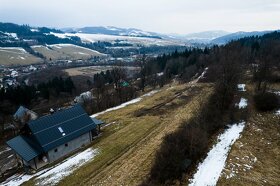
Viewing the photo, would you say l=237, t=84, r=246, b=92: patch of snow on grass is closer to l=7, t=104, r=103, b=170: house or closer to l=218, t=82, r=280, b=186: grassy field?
l=218, t=82, r=280, b=186: grassy field

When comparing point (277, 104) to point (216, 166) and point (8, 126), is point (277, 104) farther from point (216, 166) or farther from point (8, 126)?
point (8, 126)

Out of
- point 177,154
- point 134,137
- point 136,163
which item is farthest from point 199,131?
point 134,137

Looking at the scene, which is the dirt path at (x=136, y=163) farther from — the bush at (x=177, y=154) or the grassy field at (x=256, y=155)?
the grassy field at (x=256, y=155)

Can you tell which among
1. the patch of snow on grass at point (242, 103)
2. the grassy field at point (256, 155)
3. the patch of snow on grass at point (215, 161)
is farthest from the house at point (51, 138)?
the patch of snow on grass at point (242, 103)

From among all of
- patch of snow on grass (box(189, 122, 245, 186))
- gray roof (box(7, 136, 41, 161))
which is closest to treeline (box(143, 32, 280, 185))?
patch of snow on grass (box(189, 122, 245, 186))

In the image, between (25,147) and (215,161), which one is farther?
(25,147)

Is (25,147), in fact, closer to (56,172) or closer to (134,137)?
(56,172)

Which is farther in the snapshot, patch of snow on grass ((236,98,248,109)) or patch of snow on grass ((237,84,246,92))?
patch of snow on grass ((237,84,246,92))
